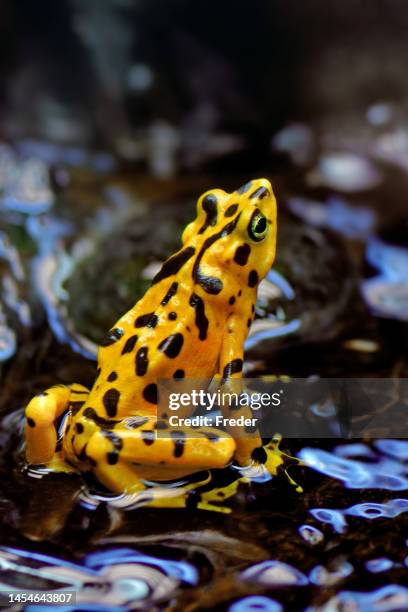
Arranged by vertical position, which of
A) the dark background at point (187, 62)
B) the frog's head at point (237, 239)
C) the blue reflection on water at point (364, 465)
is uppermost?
the dark background at point (187, 62)

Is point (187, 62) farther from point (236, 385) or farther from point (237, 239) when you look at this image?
point (236, 385)

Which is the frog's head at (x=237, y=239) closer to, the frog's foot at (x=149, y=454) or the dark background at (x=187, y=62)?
the frog's foot at (x=149, y=454)

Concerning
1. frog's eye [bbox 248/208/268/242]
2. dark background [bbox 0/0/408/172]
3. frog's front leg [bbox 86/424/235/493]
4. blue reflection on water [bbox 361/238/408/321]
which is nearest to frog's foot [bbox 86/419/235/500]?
frog's front leg [bbox 86/424/235/493]

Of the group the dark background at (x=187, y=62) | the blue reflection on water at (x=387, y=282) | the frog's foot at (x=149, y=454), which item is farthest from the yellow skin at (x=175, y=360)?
the dark background at (x=187, y=62)

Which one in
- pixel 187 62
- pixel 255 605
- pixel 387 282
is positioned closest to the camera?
pixel 255 605

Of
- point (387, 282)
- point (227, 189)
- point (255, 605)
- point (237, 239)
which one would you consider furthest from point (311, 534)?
point (227, 189)

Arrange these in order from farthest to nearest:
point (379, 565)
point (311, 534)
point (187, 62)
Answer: point (187, 62)
point (311, 534)
point (379, 565)

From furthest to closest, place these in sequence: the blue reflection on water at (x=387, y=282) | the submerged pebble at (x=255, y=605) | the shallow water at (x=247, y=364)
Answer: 1. the blue reflection on water at (x=387, y=282)
2. the shallow water at (x=247, y=364)
3. the submerged pebble at (x=255, y=605)
